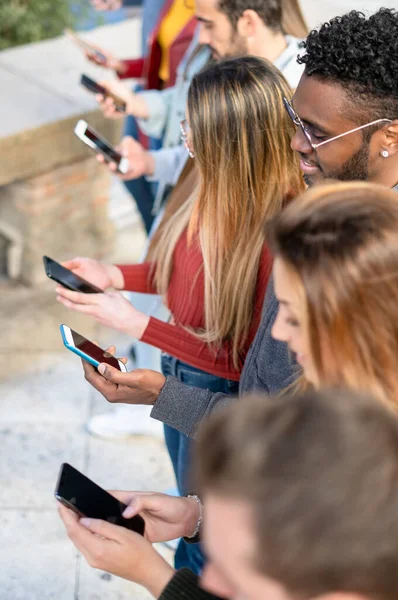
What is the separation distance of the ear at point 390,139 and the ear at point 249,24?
138 cm

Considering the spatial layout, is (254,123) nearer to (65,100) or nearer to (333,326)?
(333,326)

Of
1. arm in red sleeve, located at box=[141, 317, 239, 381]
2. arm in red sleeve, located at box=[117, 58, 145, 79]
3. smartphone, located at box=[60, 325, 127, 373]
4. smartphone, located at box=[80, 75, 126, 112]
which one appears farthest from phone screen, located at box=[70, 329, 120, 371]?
arm in red sleeve, located at box=[117, 58, 145, 79]

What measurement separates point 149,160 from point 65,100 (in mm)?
1320

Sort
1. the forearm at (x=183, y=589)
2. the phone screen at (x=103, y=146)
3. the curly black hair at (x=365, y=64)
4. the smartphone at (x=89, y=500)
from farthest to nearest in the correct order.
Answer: the phone screen at (x=103, y=146) < the curly black hair at (x=365, y=64) < the smartphone at (x=89, y=500) < the forearm at (x=183, y=589)

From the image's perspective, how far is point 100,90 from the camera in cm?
358

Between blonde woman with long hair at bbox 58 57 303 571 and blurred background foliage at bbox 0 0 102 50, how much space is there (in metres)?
4.20

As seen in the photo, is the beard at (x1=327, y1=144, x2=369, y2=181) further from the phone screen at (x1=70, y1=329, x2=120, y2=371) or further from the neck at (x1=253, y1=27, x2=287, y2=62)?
the neck at (x1=253, y1=27, x2=287, y2=62)

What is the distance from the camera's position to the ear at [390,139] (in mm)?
1916

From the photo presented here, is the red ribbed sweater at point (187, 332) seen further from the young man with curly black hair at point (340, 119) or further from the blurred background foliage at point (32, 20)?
the blurred background foliage at point (32, 20)

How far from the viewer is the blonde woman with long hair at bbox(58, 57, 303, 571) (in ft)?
7.30

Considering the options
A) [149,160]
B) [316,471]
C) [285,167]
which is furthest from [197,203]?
[316,471]

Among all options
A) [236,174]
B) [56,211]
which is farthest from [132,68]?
[236,174]

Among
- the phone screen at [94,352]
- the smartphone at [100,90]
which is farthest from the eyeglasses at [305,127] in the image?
the smartphone at [100,90]

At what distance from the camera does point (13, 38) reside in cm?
645
